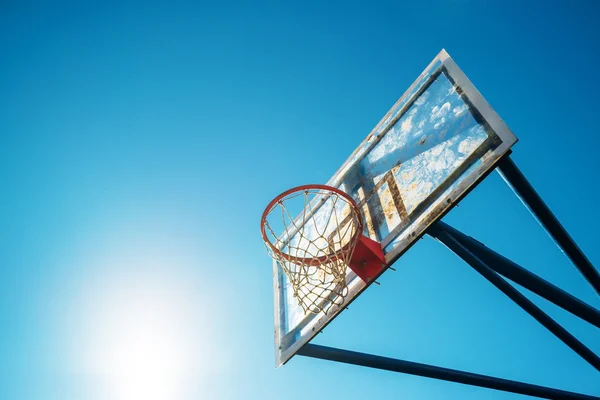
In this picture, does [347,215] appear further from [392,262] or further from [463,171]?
[463,171]

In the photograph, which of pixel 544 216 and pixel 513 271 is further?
pixel 513 271

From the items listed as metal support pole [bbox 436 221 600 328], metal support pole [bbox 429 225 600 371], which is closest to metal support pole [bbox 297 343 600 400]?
metal support pole [bbox 429 225 600 371]

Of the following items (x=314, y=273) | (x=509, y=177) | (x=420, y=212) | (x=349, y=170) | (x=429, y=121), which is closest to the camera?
(x=509, y=177)

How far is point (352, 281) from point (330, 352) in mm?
714

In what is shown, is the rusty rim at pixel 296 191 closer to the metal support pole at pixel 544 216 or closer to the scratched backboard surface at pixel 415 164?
the scratched backboard surface at pixel 415 164

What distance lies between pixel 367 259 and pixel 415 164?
2.95ft

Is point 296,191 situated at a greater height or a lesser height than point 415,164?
greater

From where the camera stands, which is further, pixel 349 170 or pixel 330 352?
pixel 349 170

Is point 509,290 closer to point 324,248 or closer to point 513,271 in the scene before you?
point 513,271

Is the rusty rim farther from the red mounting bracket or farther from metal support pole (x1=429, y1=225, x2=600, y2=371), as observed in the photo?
metal support pole (x1=429, y1=225, x2=600, y2=371)

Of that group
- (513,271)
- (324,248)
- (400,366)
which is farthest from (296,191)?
(513,271)

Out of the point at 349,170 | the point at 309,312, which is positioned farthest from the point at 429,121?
the point at 309,312

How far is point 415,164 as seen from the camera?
3.42m

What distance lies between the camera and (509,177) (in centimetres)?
291
